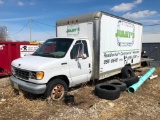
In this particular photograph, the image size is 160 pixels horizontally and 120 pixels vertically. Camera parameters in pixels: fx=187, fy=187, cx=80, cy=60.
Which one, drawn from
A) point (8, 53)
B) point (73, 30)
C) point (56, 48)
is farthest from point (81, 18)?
point (8, 53)

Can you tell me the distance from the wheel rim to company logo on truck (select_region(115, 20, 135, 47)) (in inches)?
149

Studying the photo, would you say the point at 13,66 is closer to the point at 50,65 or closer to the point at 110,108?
the point at 50,65

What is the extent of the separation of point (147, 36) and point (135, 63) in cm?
1566

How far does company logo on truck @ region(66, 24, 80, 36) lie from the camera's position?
7.55 m

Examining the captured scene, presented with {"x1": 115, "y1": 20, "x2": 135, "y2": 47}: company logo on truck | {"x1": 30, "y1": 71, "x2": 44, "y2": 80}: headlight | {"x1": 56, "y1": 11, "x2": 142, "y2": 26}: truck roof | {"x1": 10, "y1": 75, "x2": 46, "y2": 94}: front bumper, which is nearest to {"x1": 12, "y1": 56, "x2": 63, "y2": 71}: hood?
{"x1": 30, "y1": 71, "x2": 44, "y2": 80}: headlight

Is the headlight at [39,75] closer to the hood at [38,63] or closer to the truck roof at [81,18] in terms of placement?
the hood at [38,63]

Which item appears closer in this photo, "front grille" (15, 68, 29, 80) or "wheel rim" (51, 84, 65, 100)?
"front grille" (15, 68, 29, 80)

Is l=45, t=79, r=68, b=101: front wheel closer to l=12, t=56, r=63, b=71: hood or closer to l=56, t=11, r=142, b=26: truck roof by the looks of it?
l=12, t=56, r=63, b=71: hood

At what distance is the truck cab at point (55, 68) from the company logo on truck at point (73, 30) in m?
0.75

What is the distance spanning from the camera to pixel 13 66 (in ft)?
20.6

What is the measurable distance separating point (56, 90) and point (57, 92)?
0.08m

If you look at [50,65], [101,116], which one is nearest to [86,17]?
[50,65]

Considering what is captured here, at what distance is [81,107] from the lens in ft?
18.3

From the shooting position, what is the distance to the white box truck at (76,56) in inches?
220
